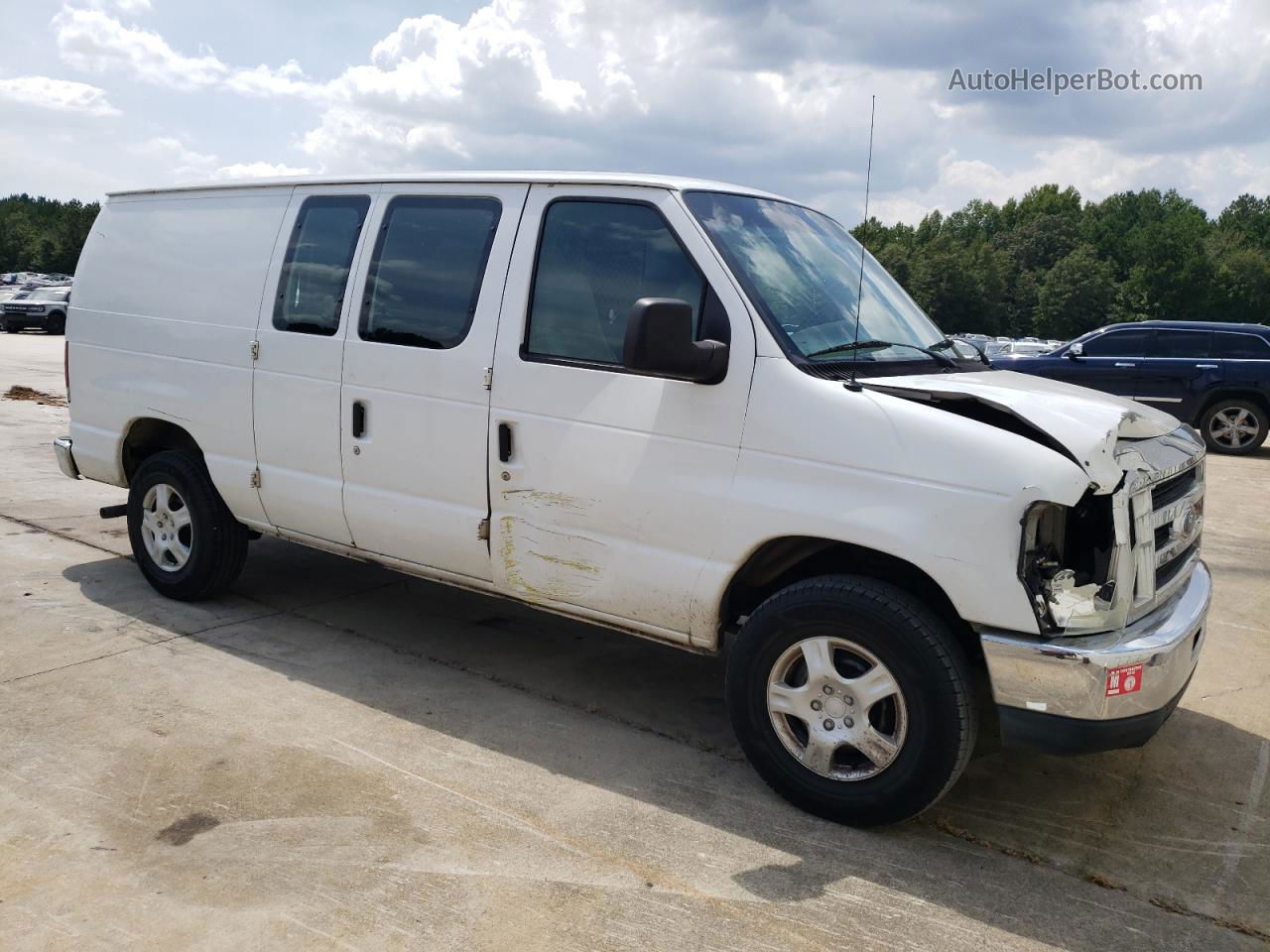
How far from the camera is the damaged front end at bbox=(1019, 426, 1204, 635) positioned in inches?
129

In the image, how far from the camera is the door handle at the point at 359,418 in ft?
15.7

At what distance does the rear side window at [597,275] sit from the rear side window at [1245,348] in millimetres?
12711

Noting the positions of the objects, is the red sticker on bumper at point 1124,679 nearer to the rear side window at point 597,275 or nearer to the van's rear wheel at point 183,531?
the rear side window at point 597,275

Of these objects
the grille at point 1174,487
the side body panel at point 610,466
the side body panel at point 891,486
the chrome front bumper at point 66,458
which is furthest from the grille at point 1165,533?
the chrome front bumper at point 66,458

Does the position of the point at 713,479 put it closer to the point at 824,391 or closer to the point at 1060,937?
the point at 824,391

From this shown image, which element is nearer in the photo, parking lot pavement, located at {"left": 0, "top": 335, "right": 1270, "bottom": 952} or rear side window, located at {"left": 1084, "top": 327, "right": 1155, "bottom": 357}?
parking lot pavement, located at {"left": 0, "top": 335, "right": 1270, "bottom": 952}

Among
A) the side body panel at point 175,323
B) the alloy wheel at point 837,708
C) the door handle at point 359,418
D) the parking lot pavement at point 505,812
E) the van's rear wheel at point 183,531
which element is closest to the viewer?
the parking lot pavement at point 505,812

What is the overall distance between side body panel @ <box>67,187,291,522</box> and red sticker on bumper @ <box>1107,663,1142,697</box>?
390 centimetres

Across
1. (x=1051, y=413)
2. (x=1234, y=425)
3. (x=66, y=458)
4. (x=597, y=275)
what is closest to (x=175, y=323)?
(x=66, y=458)

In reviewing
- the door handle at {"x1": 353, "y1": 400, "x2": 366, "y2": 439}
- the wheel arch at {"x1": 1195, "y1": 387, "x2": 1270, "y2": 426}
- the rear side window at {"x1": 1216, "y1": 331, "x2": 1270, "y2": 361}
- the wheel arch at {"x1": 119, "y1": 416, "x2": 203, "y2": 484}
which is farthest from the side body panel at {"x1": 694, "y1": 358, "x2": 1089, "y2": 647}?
the rear side window at {"x1": 1216, "y1": 331, "x2": 1270, "y2": 361}

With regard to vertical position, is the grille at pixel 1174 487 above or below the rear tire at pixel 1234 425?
above

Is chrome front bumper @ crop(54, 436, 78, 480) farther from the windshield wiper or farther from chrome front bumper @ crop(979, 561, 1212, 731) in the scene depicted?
chrome front bumper @ crop(979, 561, 1212, 731)

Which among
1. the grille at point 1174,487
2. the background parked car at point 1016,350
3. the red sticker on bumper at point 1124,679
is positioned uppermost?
the background parked car at point 1016,350

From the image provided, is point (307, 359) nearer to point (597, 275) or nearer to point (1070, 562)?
point (597, 275)
